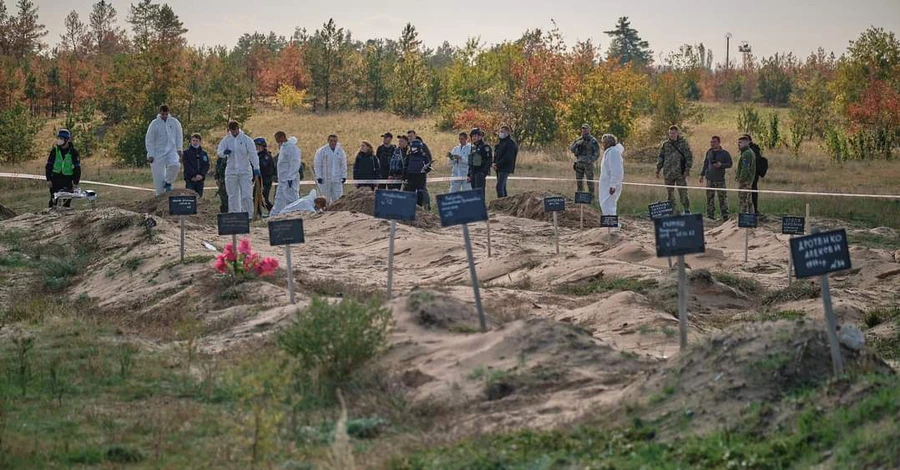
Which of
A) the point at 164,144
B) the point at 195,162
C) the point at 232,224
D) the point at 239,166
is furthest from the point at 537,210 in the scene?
the point at 232,224

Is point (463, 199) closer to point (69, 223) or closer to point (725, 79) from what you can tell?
point (69, 223)

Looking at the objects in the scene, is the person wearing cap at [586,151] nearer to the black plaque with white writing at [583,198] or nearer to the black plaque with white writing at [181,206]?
the black plaque with white writing at [583,198]

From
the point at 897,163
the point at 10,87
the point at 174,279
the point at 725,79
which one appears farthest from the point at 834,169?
the point at 725,79

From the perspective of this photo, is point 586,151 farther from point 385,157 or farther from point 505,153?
point 385,157

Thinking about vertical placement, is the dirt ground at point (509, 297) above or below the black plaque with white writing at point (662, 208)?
below

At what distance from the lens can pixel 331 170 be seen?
85.4 feet

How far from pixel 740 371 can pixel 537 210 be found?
17329 millimetres

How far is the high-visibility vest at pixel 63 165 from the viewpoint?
23.6 metres

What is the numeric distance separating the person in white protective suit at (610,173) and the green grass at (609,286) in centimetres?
574

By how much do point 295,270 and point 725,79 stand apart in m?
97.5

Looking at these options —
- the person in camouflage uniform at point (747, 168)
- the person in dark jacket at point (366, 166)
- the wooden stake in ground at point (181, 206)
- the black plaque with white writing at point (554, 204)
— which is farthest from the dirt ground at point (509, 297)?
the person in dark jacket at point (366, 166)

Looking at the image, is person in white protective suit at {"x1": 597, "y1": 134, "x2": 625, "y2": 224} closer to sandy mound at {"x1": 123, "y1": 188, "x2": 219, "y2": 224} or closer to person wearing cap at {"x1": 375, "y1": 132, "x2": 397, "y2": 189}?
person wearing cap at {"x1": 375, "y1": 132, "x2": 397, "y2": 189}

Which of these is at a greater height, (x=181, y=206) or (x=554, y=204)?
(x=181, y=206)

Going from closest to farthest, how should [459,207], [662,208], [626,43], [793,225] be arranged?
[459,207], [793,225], [662,208], [626,43]
